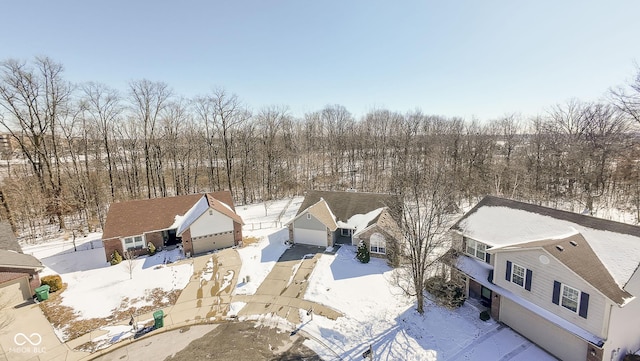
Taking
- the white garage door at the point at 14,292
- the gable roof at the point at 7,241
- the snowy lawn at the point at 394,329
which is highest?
the gable roof at the point at 7,241

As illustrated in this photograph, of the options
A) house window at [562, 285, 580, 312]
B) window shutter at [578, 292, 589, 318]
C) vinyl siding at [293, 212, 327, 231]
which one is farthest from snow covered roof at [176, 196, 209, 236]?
window shutter at [578, 292, 589, 318]

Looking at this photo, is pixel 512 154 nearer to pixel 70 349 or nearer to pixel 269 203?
pixel 269 203

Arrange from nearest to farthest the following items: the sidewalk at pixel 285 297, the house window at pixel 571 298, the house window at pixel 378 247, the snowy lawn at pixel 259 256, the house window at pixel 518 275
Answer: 1. the house window at pixel 571 298
2. the house window at pixel 518 275
3. the sidewalk at pixel 285 297
4. the snowy lawn at pixel 259 256
5. the house window at pixel 378 247

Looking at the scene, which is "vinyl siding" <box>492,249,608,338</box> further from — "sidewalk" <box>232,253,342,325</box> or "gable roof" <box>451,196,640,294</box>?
"sidewalk" <box>232,253,342,325</box>

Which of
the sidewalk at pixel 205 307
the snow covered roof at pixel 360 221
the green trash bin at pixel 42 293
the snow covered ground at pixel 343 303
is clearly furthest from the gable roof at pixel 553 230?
the green trash bin at pixel 42 293

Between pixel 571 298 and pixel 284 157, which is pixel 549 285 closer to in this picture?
pixel 571 298

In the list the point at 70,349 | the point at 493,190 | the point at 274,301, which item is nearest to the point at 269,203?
the point at 274,301

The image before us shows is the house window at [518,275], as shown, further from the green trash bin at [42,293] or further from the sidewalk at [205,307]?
the green trash bin at [42,293]

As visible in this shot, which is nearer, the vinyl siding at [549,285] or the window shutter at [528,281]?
the vinyl siding at [549,285]
